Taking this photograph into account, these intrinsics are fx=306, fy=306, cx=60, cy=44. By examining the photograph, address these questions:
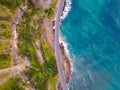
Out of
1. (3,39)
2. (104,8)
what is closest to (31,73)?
(3,39)

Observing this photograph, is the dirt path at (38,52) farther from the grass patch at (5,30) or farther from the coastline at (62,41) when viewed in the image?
the grass patch at (5,30)

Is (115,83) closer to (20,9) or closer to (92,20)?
(92,20)

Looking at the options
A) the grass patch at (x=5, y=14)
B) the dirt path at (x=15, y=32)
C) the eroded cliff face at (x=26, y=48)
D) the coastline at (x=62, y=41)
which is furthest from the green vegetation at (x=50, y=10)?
the grass patch at (x=5, y=14)

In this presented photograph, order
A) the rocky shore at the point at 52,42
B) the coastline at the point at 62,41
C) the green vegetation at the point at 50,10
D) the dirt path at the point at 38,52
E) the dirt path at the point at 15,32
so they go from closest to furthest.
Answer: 1. the dirt path at the point at 15,32
2. the dirt path at the point at 38,52
3. the green vegetation at the point at 50,10
4. the rocky shore at the point at 52,42
5. the coastline at the point at 62,41

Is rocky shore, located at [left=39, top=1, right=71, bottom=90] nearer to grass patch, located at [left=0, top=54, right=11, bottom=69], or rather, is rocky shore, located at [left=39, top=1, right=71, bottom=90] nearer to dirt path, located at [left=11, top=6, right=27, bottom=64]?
dirt path, located at [left=11, top=6, right=27, bottom=64]

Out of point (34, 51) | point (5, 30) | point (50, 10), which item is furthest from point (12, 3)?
point (34, 51)

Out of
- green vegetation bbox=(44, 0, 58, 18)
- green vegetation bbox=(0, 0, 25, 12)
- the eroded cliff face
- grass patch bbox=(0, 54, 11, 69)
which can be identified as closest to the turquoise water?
green vegetation bbox=(44, 0, 58, 18)
